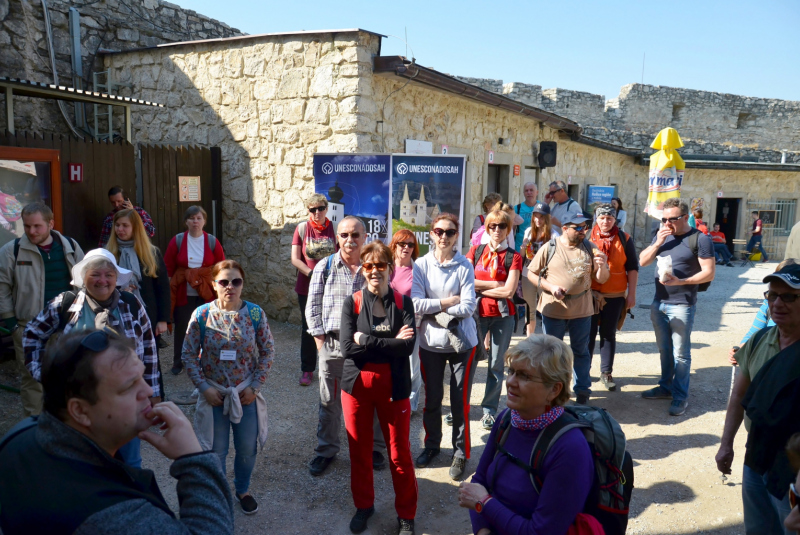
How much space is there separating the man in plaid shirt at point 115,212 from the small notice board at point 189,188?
1.04m

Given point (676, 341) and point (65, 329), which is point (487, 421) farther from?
point (65, 329)

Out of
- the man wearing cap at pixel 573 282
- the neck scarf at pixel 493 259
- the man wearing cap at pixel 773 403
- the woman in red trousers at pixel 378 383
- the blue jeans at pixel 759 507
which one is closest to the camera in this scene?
the man wearing cap at pixel 773 403

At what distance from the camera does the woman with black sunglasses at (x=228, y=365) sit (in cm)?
325

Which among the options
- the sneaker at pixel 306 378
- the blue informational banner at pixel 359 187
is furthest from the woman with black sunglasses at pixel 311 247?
the blue informational banner at pixel 359 187

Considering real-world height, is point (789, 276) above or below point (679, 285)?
above

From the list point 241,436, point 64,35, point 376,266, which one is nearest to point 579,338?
point 376,266

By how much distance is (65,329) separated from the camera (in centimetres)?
302

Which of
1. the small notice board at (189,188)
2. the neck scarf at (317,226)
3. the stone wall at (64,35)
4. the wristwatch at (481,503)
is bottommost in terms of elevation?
the wristwatch at (481,503)

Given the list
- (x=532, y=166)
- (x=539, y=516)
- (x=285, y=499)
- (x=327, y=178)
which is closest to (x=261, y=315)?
(x=285, y=499)

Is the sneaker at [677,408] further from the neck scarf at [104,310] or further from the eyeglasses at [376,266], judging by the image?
the neck scarf at [104,310]

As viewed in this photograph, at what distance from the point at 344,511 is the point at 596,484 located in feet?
6.90

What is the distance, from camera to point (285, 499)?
3.67 metres

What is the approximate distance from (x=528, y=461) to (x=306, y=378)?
4.01 meters

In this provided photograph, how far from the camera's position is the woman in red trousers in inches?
126
